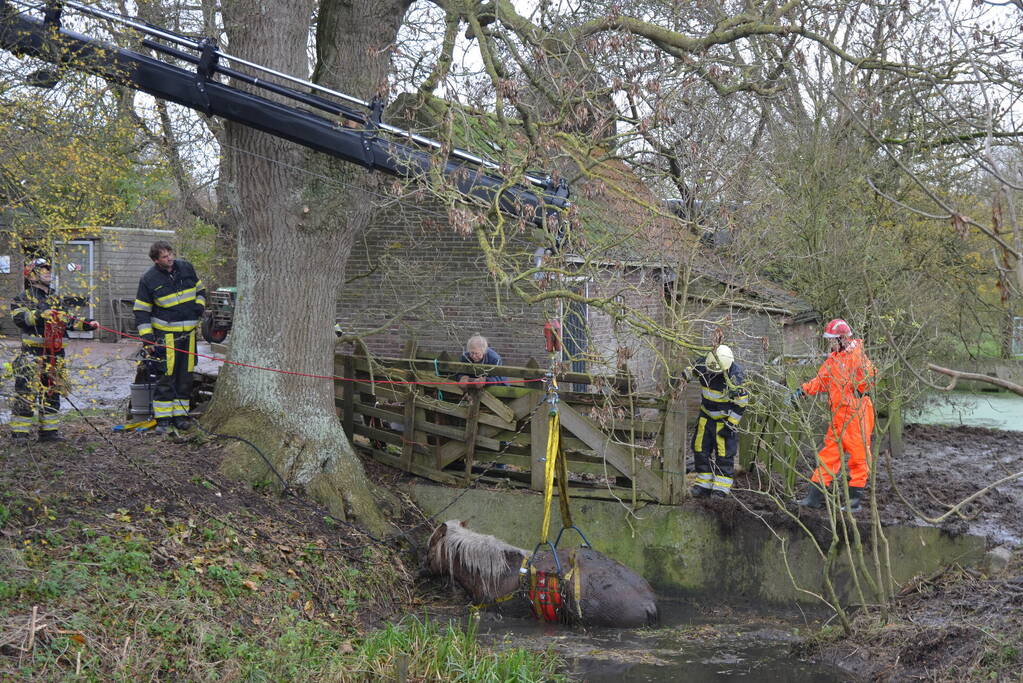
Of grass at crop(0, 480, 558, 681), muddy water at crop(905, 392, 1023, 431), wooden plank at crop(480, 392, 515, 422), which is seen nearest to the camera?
grass at crop(0, 480, 558, 681)

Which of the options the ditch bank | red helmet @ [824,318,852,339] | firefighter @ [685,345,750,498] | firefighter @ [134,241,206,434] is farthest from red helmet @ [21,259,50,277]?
red helmet @ [824,318,852,339]

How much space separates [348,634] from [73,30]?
5.66 metres

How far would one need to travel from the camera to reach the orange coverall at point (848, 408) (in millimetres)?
7457

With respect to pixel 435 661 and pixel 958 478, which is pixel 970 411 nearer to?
pixel 958 478

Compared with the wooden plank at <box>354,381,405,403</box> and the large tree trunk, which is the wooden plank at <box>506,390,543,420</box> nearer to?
the wooden plank at <box>354,381,405,403</box>

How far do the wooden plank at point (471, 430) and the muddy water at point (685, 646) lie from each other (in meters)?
2.02

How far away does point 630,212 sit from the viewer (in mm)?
10836

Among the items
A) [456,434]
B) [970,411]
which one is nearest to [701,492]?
[456,434]

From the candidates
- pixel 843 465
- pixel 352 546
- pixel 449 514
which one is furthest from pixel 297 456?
pixel 843 465

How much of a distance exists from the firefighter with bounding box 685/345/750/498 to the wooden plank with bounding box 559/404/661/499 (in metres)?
0.53

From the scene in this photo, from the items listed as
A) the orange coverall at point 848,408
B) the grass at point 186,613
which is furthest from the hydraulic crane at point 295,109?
the grass at point 186,613

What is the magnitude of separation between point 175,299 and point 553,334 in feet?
13.0

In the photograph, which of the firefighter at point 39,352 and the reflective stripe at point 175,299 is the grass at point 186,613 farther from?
the reflective stripe at point 175,299

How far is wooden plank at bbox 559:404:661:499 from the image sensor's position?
973cm
